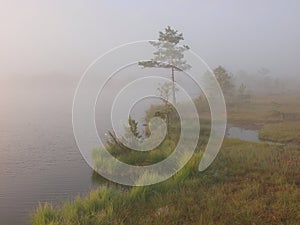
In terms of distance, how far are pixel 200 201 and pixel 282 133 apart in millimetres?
21719

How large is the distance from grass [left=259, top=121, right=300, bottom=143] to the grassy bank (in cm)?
1345

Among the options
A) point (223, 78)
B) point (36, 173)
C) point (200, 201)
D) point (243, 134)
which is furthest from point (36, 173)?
point (223, 78)

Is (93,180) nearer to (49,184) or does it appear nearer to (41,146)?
(49,184)

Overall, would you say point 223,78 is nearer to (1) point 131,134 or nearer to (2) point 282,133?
(2) point 282,133

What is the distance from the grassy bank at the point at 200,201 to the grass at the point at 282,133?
1345 cm

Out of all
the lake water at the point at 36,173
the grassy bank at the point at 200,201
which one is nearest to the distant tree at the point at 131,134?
the lake water at the point at 36,173

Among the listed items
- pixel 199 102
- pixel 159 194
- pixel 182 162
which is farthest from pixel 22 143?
pixel 199 102

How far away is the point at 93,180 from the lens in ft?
58.2

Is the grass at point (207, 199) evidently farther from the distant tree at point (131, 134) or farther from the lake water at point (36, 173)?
the distant tree at point (131, 134)

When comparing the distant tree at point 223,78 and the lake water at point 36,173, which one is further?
the distant tree at point 223,78

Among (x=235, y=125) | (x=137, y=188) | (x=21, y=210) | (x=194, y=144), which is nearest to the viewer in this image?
(x=137, y=188)

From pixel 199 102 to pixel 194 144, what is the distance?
34.5 meters

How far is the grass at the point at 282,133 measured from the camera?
92.8 ft

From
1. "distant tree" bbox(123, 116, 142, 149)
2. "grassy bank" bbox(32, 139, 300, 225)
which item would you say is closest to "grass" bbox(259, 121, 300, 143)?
"grassy bank" bbox(32, 139, 300, 225)
